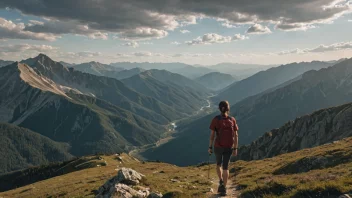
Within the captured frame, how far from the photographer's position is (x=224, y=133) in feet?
68.1

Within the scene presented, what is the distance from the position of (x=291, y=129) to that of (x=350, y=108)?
31.2 m

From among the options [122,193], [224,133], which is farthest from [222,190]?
[122,193]

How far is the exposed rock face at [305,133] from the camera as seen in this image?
11825 centimetres

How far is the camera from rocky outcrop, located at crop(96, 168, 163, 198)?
2086 centimetres

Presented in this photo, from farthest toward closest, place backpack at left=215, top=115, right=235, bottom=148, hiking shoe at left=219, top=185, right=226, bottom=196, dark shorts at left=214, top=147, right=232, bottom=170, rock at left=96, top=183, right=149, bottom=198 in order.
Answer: hiking shoe at left=219, top=185, right=226, bottom=196, dark shorts at left=214, top=147, right=232, bottom=170, backpack at left=215, top=115, right=235, bottom=148, rock at left=96, top=183, right=149, bottom=198

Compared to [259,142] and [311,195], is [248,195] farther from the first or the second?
[259,142]

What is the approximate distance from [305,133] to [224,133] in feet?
422

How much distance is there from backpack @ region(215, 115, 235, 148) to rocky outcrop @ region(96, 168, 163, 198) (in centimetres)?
612

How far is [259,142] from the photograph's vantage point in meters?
155

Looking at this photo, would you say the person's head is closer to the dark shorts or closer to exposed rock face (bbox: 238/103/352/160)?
the dark shorts

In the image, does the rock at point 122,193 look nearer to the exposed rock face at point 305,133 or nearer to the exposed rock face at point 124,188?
the exposed rock face at point 124,188

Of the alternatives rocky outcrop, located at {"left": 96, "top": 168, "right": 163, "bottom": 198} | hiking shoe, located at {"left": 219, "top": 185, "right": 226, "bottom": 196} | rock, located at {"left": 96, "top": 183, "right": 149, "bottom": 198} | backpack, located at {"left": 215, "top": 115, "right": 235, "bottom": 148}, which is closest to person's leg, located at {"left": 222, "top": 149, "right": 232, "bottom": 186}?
backpack, located at {"left": 215, "top": 115, "right": 235, "bottom": 148}

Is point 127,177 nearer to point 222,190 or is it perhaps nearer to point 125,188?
point 125,188

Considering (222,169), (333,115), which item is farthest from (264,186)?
(333,115)
